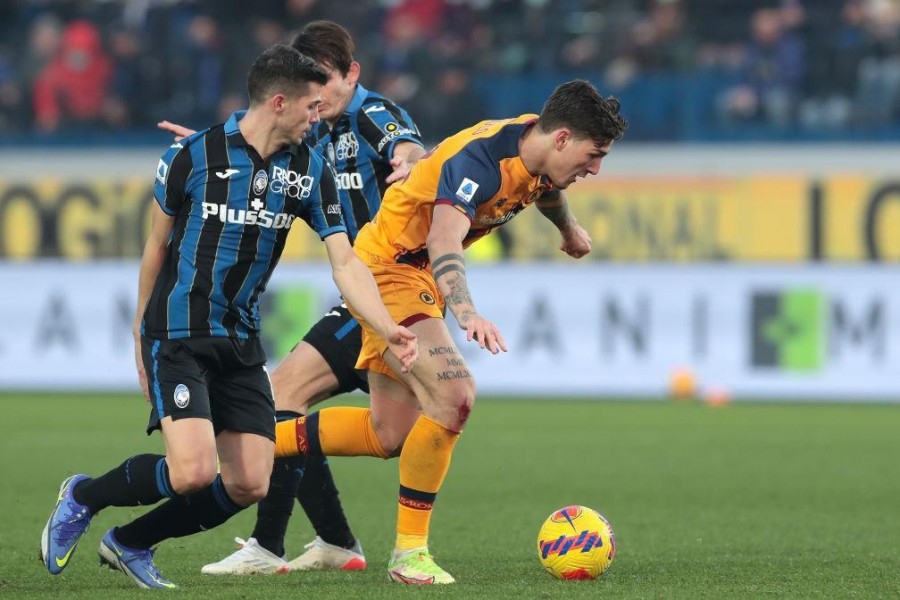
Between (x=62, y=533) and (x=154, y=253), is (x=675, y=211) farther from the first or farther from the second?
(x=62, y=533)

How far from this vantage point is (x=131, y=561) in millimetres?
5898

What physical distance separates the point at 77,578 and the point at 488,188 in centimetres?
220

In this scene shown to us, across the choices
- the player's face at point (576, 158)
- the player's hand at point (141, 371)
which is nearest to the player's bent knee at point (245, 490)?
the player's hand at point (141, 371)

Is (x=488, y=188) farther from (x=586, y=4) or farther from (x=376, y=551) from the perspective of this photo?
(x=586, y=4)

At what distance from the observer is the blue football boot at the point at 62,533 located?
18.7 ft

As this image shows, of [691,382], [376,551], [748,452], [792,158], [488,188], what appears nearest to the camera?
[488,188]

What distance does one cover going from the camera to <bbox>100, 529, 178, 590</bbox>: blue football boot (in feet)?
19.2

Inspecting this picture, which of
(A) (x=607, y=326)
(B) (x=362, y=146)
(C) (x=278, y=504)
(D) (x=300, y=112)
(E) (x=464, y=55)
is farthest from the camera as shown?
(E) (x=464, y=55)

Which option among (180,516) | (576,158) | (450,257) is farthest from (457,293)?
(180,516)

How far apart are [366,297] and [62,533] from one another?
1.40m

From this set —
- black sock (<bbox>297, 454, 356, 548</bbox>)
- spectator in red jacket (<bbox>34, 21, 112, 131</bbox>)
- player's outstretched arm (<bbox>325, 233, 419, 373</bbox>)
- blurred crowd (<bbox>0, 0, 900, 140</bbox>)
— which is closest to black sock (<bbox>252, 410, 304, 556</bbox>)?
black sock (<bbox>297, 454, 356, 548</bbox>)

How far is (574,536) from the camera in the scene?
19.8 ft

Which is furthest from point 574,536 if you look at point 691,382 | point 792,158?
point 792,158

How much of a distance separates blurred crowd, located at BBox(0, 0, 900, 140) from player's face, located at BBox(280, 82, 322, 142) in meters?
12.6
